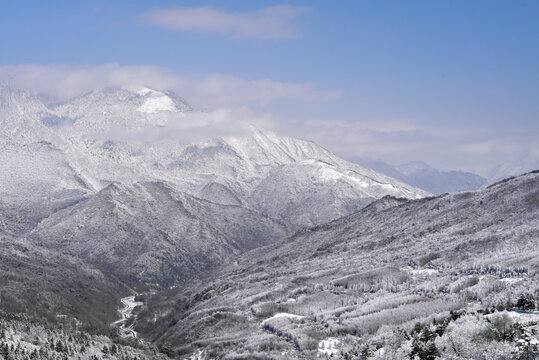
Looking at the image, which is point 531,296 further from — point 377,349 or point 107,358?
point 107,358

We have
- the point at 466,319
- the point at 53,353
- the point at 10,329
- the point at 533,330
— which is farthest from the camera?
the point at 10,329

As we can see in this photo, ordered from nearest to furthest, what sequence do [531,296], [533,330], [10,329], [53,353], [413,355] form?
[533,330] → [413,355] → [531,296] → [53,353] → [10,329]

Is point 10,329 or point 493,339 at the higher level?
point 493,339

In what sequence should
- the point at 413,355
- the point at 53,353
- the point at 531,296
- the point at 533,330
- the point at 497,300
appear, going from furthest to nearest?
the point at 53,353 → the point at 497,300 → the point at 531,296 → the point at 413,355 → the point at 533,330

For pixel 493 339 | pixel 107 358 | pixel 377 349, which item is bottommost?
pixel 107 358

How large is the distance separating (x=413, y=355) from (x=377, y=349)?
25.9m

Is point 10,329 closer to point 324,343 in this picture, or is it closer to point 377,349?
point 324,343

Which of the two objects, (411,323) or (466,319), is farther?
(411,323)

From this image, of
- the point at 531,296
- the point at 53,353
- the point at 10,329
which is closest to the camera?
the point at 531,296

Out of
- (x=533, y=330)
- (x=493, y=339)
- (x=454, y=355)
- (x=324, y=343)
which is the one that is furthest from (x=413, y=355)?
(x=324, y=343)

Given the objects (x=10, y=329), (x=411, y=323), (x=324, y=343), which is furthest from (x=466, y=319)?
(x=10, y=329)

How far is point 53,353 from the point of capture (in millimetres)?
183875

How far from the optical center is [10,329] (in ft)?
642

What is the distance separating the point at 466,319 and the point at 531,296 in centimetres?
2490
